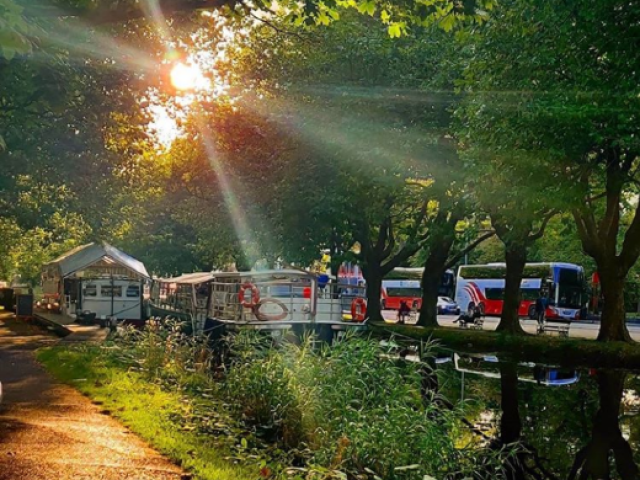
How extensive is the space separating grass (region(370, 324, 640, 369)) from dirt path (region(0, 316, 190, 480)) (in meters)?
9.58

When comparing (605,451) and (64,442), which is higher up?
(64,442)

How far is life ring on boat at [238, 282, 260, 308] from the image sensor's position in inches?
908

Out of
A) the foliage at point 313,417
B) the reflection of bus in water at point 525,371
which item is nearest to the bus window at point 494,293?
the reflection of bus in water at point 525,371

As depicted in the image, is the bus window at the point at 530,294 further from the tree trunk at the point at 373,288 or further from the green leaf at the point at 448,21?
the green leaf at the point at 448,21

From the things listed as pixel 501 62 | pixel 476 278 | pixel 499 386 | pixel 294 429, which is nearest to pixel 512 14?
pixel 501 62

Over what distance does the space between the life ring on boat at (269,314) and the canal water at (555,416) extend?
524 cm

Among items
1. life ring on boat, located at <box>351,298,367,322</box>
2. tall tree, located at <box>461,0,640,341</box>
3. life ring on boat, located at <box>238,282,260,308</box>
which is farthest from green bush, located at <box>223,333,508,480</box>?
life ring on boat, located at <box>351,298,367,322</box>

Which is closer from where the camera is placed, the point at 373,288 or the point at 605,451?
the point at 605,451

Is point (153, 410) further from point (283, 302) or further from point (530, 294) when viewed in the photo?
point (530, 294)

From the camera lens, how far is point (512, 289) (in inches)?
1225

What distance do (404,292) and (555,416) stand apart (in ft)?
151

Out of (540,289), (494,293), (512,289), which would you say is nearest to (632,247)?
(512,289)

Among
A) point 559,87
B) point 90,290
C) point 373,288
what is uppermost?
point 559,87

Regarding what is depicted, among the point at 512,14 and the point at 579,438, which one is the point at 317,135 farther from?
the point at 579,438
